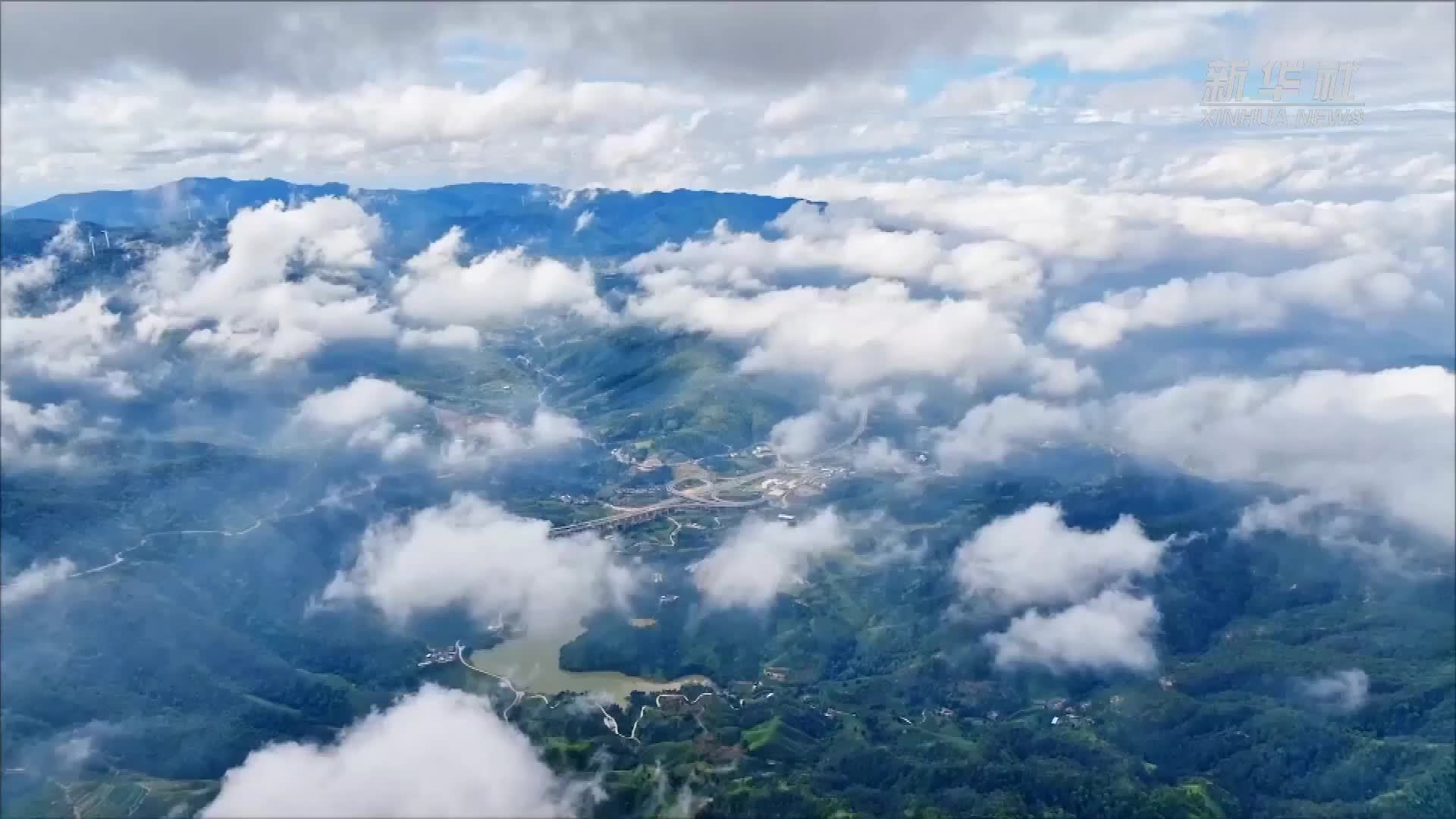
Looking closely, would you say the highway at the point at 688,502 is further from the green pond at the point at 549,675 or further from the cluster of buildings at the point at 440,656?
the cluster of buildings at the point at 440,656

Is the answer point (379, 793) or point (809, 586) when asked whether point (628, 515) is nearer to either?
point (809, 586)

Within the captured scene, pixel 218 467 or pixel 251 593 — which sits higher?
pixel 218 467

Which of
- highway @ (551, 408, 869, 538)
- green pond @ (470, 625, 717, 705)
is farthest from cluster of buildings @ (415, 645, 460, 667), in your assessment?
highway @ (551, 408, 869, 538)

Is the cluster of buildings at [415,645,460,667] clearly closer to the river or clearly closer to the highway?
the river

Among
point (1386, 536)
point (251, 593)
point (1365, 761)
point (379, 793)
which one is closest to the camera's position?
point (379, 793)

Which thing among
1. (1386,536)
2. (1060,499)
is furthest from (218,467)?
(1386,536)

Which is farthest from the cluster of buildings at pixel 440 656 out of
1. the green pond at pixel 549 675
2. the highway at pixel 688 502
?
the highway at pixel 688 502
